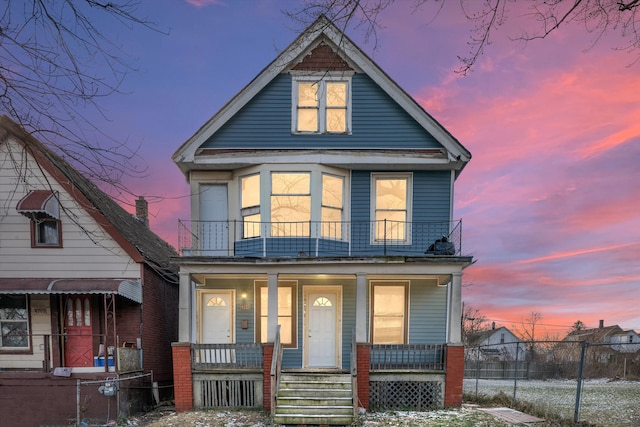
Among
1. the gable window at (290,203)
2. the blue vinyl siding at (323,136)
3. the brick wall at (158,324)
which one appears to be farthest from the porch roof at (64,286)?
the blue vinyl siding at (323,136)

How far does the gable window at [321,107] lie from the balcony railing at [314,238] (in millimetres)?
2905

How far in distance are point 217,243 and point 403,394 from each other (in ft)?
22.4

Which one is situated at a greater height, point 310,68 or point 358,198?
point 310,68

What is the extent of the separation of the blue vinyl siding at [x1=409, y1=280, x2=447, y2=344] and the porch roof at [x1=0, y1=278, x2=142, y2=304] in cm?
838

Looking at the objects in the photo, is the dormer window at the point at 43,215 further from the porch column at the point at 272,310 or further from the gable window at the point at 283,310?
the gable window at the point at 283,310

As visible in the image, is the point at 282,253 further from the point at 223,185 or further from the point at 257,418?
the point at 257,418

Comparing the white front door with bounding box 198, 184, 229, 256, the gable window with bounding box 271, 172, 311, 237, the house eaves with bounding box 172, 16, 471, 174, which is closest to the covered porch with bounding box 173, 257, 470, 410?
the white front door with bounding box 198, 184, 229, 256

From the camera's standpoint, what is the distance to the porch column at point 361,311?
33.5 feet

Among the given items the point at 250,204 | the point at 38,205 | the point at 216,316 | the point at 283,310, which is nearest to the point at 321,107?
the point at 250,204

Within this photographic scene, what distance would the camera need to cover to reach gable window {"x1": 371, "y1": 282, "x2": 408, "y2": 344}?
12195 mm

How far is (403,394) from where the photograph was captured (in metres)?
10.4

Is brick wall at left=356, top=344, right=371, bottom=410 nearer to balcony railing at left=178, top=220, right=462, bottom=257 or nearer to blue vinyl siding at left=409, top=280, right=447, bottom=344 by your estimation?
blue vinyl siding at left=409, top=280, right=447, bottom=344

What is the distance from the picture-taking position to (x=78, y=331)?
1127 cm

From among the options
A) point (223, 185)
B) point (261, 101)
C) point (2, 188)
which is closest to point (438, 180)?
point (261, 101)
